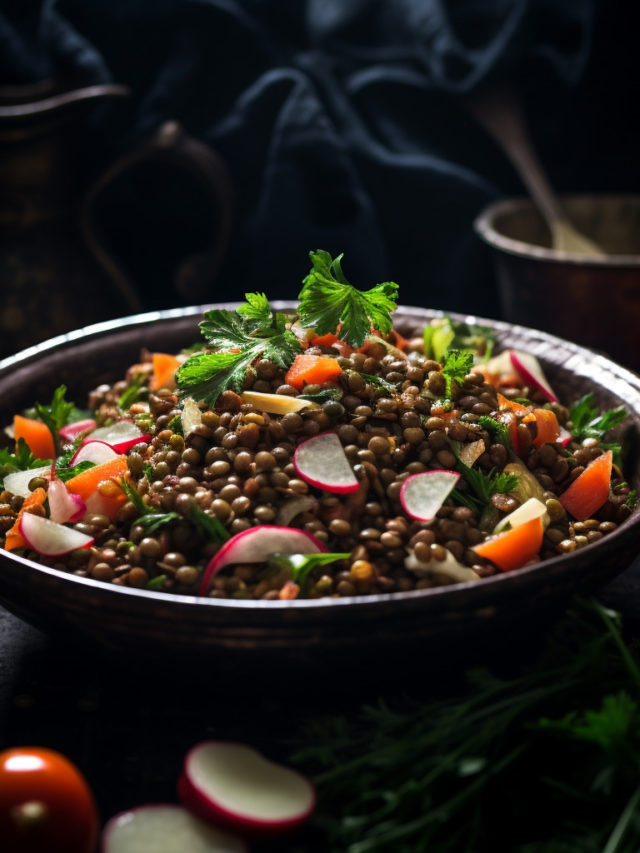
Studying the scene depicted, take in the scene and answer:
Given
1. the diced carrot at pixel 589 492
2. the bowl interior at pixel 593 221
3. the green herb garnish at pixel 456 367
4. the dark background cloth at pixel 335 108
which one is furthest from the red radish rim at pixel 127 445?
the bowl interior at pixel 593 221

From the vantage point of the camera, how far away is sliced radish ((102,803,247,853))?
5.39ft

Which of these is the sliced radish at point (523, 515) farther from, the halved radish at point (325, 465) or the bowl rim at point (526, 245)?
the bowl rim at point (526, 245)

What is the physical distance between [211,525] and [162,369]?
30.7 inches

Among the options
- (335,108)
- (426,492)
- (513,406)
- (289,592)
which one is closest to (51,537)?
(289,592)

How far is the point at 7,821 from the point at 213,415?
97 centimetres

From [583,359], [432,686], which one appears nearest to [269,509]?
[432,686]

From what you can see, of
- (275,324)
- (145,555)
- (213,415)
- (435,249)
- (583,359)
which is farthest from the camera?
(435,249)

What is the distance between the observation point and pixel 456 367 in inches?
93.6

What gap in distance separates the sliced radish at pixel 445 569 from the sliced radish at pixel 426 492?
11cm

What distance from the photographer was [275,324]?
2.46 meters

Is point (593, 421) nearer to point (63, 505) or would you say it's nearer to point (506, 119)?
point (63, 505)

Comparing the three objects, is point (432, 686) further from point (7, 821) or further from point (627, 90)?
point (627, 90)

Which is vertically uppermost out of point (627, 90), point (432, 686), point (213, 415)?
point (627, 90)

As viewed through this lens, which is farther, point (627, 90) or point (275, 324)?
point (627, 90)
